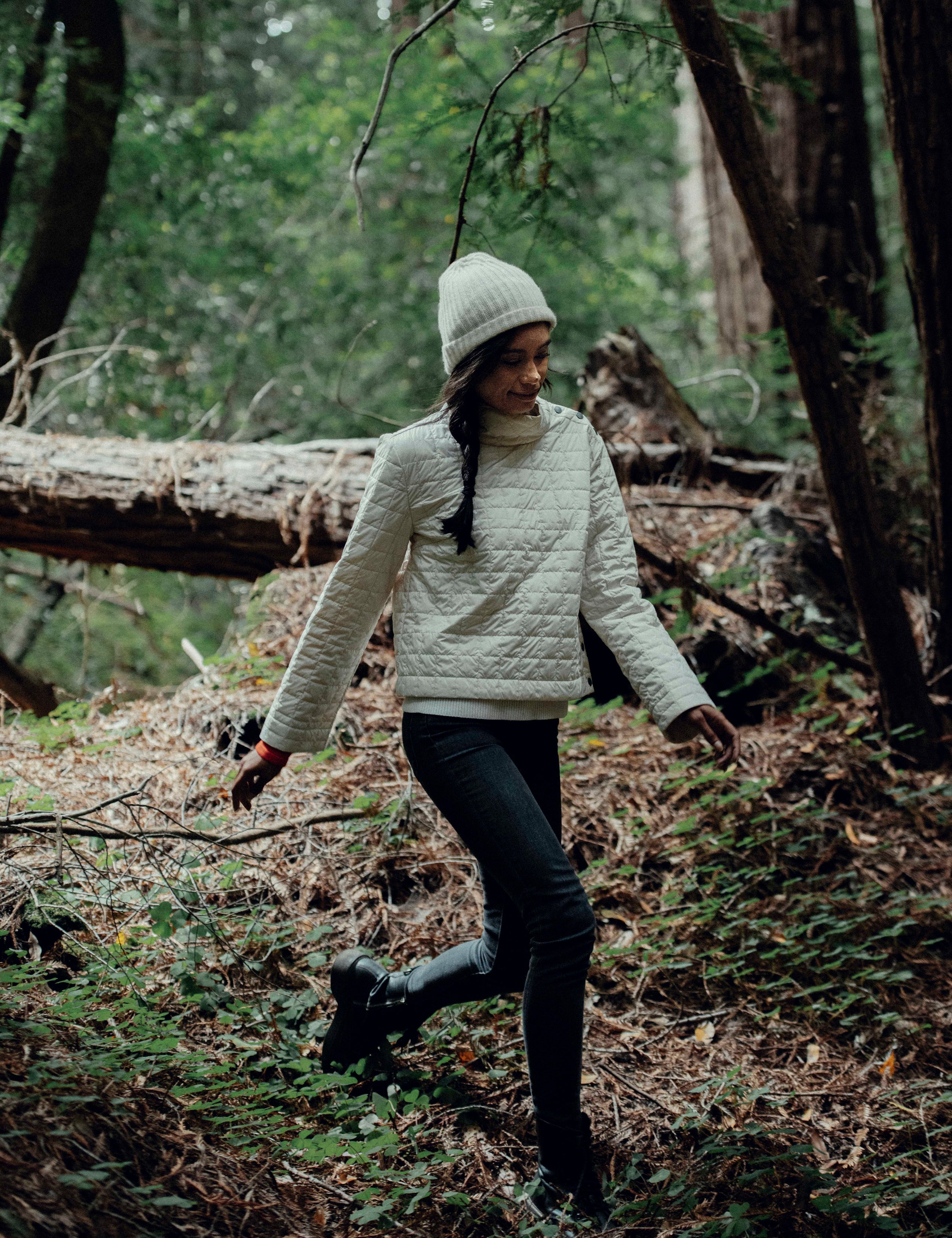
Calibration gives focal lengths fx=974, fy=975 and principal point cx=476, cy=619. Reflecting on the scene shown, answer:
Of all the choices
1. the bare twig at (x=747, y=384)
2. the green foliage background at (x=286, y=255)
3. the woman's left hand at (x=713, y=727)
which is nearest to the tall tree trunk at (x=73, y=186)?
the green foliage background at (x=286, y=255)

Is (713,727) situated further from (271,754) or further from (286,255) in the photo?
(286,255)

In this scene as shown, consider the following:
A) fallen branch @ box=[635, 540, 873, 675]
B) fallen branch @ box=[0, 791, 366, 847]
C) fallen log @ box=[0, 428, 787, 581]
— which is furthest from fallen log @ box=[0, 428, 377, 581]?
fallen branch @ box=[0, 791, 366, 847]

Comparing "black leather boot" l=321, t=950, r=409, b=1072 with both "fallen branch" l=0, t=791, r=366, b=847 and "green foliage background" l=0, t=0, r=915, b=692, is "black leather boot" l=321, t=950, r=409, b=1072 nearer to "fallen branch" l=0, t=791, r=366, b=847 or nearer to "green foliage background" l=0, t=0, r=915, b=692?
"fallen branch" l=0, t=791, r=366, b=847

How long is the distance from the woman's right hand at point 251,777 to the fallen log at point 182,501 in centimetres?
302

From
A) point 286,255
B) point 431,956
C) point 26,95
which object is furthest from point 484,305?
point 286,255

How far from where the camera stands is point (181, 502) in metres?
5.56

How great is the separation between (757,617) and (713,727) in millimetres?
2257

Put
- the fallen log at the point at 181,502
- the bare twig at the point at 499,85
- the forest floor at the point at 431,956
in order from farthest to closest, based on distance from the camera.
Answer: the fallen log at the point at 181,502 < the bare twig at the point at 499,85 < the forest floor at the point at 431,956

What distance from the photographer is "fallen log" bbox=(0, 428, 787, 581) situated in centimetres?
558

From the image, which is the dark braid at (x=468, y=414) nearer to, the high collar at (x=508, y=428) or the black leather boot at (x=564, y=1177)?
the high collar at (x=508, y=428)

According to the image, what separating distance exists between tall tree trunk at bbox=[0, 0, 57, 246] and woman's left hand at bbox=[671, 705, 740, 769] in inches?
289

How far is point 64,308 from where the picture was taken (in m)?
7.82

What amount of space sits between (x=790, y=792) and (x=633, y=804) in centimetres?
69

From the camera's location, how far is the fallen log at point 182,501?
558 centimetres
